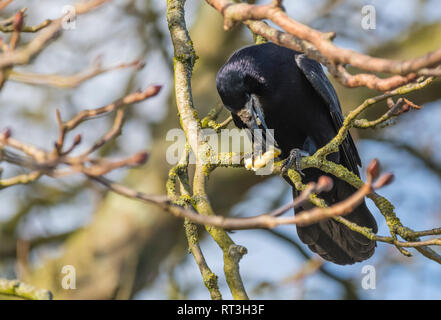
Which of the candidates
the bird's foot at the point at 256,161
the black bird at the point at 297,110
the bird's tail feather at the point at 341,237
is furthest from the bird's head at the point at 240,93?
the bird's tail feather at the point at 341,237

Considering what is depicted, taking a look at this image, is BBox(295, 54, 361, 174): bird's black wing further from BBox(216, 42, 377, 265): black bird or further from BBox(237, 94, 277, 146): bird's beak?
BBox(237, 94, 277, 146): bird's beak

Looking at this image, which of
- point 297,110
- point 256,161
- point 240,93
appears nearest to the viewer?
point 256,161

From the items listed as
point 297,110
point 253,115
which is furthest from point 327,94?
point 253,115

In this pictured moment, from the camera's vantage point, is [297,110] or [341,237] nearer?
[297,110]

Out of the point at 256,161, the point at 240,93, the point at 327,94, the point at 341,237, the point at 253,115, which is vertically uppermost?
the point at 327,94

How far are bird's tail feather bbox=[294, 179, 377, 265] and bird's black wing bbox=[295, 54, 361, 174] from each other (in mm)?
245

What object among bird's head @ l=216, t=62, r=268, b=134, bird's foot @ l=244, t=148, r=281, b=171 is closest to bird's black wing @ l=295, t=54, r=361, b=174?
bird's head @ l=216, t=62, r=268, b=134

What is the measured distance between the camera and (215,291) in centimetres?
278

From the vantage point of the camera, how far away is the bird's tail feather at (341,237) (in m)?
4.78

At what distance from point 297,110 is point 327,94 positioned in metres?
0.30

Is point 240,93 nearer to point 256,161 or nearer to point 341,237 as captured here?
point 256,161

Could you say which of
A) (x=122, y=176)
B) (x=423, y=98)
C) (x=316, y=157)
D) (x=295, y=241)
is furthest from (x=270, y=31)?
(x=122, y=176)

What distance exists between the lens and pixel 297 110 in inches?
185

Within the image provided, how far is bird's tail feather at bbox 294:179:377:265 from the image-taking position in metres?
4.78
